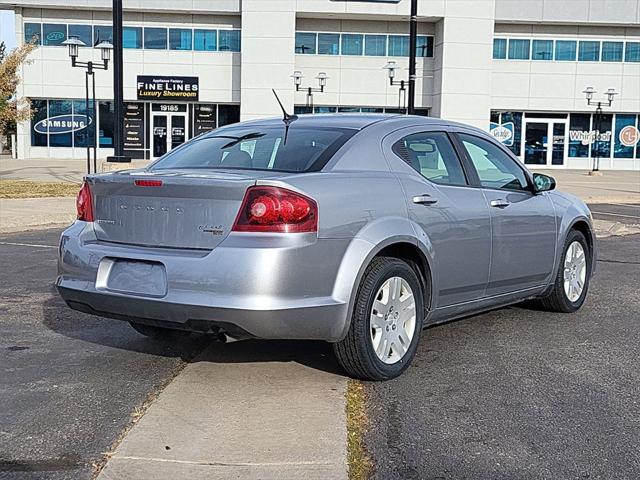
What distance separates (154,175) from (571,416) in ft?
8.54

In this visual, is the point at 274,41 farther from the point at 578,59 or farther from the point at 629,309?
the point at 629,309

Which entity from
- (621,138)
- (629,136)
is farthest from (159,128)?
(629,136)

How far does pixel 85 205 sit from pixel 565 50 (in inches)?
1646

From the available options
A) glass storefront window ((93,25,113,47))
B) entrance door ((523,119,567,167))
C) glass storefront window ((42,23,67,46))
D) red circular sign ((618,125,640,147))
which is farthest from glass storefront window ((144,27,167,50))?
red circular sign ((618,125,640,147))

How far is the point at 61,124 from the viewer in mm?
42719

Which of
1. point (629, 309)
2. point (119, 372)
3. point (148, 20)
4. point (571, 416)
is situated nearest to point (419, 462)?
point (571, 416)

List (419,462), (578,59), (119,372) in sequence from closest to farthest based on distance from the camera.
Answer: (419,462)
(119,372)
(578,59)

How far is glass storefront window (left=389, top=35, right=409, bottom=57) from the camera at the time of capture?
1677 inches

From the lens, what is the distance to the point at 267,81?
40781mm

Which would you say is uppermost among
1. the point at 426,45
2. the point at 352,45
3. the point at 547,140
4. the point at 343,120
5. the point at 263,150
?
the point at 426,45

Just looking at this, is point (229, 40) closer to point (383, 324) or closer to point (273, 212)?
point (383, 324)

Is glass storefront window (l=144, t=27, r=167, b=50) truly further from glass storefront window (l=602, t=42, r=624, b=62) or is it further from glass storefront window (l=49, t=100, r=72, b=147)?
glass storefront window (l=602, t=42, r=624, b=62)

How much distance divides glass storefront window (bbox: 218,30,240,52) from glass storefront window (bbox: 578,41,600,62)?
17.7 m

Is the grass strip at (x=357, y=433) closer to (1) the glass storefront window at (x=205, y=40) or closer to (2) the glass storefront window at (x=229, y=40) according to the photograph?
(2) the glass storefront window at (x=229, y=40)
